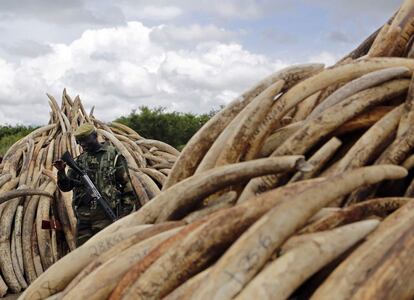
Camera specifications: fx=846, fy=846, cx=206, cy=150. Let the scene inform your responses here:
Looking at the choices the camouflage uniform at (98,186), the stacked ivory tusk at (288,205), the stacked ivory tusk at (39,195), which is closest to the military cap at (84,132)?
the camouflage uniform at (98,186)

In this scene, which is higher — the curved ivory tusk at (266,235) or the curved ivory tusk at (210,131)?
the curved ivory tusk at (210,131)

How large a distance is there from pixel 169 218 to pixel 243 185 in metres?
0.19

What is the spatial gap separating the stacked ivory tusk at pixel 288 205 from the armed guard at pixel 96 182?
18.6 ft

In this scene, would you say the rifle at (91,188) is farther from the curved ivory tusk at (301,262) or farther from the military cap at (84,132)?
the curved ivory tusk at (301,262)

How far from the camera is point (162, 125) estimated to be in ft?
77.2

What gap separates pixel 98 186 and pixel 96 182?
4cm

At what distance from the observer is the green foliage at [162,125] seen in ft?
75.3

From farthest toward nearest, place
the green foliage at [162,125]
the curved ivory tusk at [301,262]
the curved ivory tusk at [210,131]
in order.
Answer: the green foliage at [162,125] → the curved ivory tusk at [210,131] → the curved ivory tusk at [301,262]

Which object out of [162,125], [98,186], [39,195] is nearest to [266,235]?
[98,186]

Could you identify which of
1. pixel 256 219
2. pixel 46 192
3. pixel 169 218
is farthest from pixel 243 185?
pixel 46 192

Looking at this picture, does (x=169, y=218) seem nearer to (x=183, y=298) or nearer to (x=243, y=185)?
(x=243, y=185)

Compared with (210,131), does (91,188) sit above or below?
below

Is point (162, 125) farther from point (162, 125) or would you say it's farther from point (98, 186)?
point (98, 186)

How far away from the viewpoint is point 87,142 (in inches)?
305
